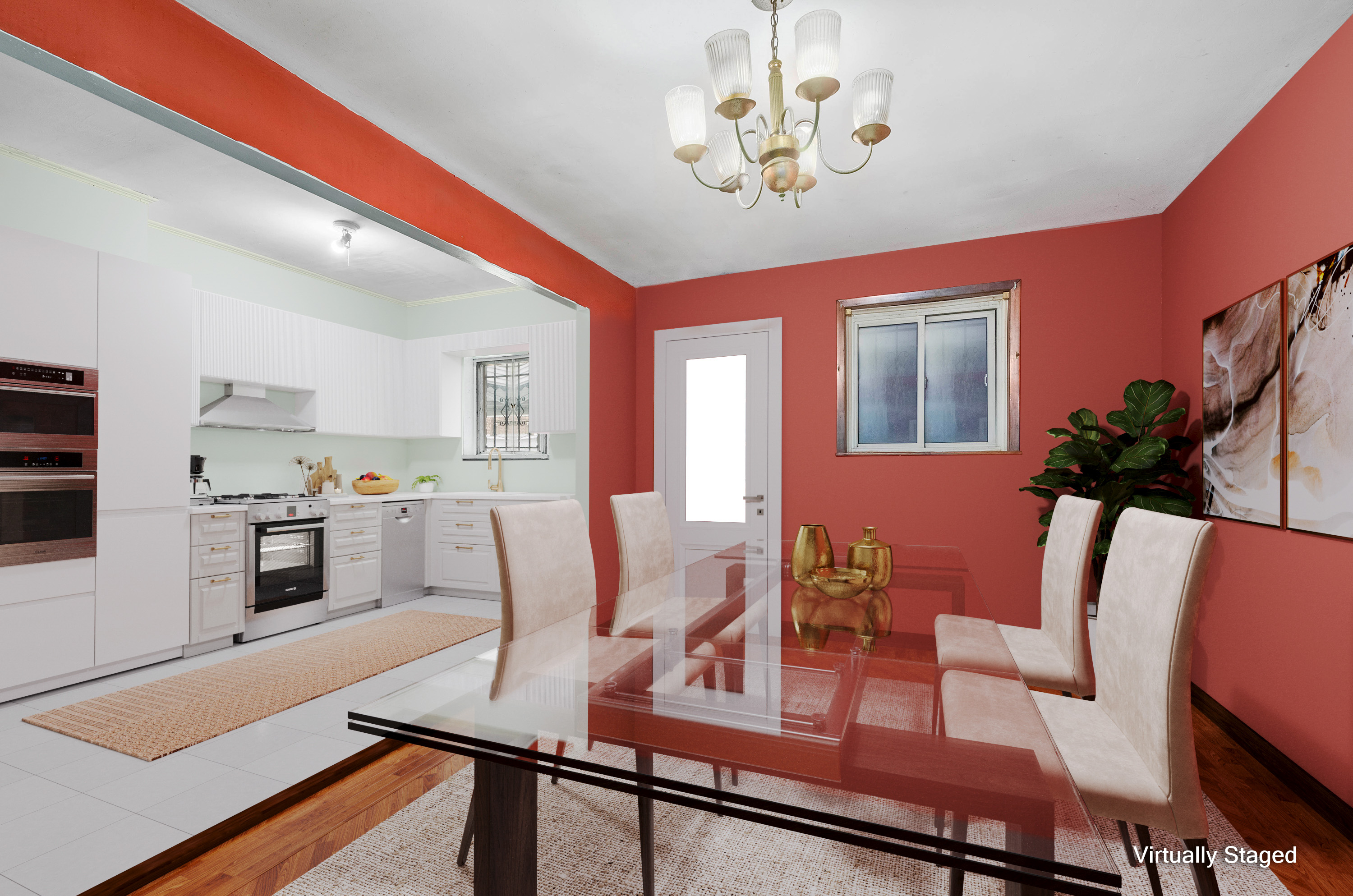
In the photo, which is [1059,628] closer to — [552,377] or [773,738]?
[773,738]

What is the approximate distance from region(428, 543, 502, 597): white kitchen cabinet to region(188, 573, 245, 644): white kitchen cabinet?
157cm

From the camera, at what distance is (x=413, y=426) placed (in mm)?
5699

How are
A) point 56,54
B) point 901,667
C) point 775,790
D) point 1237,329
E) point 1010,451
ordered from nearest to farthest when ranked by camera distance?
1. point 775,790
2. point 901,667
3. point 56,54
4. point 1237,329
5. point 1010,451

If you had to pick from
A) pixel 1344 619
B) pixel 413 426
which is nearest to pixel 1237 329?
pixel 1344 619

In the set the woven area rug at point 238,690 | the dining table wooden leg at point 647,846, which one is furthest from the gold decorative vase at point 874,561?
the woven area rug at point 238,690

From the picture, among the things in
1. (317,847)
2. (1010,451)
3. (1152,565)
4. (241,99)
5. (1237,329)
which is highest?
(241,99)

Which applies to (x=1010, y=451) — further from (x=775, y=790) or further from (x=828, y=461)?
(x=775, y=790)

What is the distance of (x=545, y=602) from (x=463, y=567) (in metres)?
3.52

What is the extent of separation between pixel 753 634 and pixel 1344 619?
6.58 feet

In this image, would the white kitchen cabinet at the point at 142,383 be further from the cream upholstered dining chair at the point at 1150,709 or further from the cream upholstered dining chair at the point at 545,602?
the cream upholstered dining chair at the point at 1150,709

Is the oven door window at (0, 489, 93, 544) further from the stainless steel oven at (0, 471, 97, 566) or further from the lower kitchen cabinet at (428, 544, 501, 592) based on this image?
the lower kitchen cabinet at (428, 544, 501, 592)

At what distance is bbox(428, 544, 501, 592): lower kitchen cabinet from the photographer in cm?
504

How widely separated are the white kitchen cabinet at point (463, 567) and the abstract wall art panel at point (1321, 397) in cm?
469

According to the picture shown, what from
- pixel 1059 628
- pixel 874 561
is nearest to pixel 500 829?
pixel 874 561
